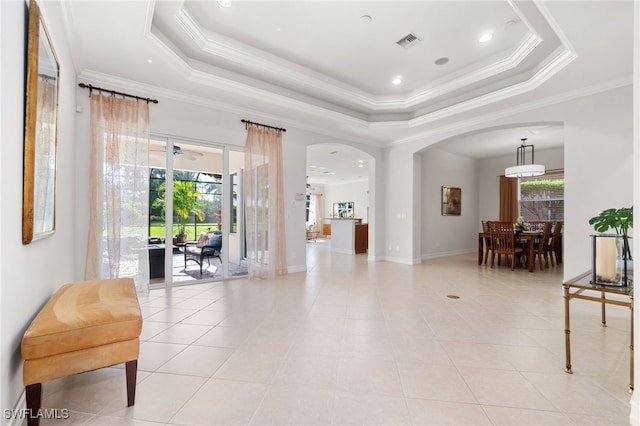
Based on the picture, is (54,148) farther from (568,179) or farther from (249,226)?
(568,179)

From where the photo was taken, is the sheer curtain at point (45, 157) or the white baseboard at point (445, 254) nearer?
the sheer curtain at point (45, 157)

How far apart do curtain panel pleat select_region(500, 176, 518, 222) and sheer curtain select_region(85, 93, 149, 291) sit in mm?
9459

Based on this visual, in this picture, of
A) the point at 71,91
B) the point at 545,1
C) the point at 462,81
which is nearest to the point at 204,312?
the point at 71,91

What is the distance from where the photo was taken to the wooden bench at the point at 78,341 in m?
1.44

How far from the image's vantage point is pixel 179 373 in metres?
2.03

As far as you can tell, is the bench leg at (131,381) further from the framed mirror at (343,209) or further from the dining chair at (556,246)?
the framed mirror at (343,209)

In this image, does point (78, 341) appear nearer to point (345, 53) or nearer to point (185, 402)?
point (185, 402)

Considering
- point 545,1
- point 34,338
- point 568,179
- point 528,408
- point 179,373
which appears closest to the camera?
point 34,338

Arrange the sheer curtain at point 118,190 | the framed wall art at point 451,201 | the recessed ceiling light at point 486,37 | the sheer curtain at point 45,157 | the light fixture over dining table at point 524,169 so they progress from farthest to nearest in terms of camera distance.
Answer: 1. the framed wall art at point 451,201
2. the light fixture over dining table at point 524,169
3. the sheer curtain at point 118,190
4. the recessed ceiling light at point 486,37
5. the sheer curtain at point 45,157

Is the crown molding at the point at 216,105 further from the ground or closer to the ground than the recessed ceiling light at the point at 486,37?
closer to the ground

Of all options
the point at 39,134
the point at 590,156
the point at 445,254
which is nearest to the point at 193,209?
the point at 39,134

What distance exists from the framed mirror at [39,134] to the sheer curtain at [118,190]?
1.53 metres

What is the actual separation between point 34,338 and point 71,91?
3.15 meters

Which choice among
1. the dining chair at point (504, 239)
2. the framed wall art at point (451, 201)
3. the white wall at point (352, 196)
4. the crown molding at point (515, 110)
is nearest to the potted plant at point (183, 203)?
the crown molding at point (515, 110)
